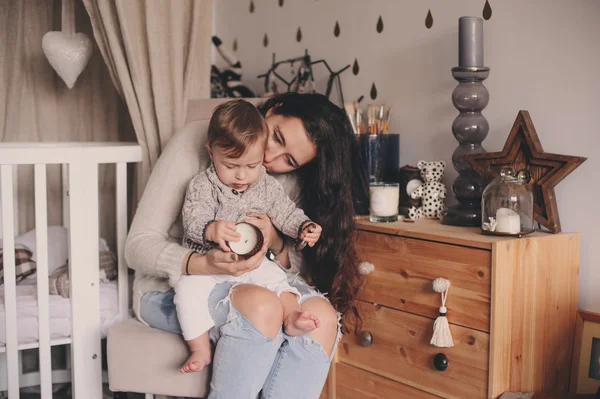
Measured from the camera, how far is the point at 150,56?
2059 millimetres

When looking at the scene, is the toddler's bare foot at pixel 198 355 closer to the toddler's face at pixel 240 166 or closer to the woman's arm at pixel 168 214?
the woman's arm at pixel 168 214

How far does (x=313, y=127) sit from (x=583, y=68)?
2.37ft

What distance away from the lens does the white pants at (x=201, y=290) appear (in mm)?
1528

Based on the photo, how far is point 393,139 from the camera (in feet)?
6.78

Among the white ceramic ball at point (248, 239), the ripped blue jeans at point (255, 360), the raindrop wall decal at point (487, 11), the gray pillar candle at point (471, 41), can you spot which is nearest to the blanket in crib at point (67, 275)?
the ripped blue jeans at point (255, 360)

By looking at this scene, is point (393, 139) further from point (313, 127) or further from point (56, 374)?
point (56, 374)

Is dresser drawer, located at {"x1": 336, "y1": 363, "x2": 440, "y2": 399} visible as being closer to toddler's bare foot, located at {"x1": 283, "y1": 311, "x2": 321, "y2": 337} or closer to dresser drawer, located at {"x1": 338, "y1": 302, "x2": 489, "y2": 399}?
dresser drawer, located at {"x1": 338, "y1": 302, "x2": 489, "y2": 399}

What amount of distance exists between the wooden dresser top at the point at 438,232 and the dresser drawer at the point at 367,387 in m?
0.41

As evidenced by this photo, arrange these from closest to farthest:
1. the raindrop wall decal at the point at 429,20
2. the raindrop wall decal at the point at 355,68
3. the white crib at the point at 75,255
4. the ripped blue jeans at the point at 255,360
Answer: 1. the ripped blue jeans at the point at 255,360
2. the white crib at the point at 75,255
3. the raindrop wall decal at the point at 429,20
4. the raindrop wall decal at the point at 355,68

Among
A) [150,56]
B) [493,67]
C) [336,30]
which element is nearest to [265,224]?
[150,56]

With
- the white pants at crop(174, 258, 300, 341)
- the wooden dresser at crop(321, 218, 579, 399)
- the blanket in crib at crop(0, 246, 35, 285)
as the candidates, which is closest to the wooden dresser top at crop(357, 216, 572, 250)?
the wooden dresser at crop(321, 218, 579, 399)

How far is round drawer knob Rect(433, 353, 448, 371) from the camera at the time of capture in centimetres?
164

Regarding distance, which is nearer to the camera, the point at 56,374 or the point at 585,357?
the point at 585,357

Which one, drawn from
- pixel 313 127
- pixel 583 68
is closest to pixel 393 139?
pixel 313 127
